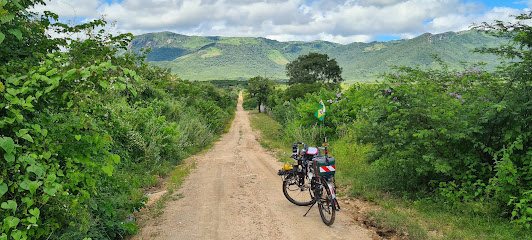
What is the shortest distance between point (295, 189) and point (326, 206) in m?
1.54

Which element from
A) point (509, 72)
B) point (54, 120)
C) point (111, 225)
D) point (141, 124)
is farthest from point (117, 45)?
point (141, 124)

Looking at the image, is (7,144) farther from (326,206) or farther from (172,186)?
(172,186)

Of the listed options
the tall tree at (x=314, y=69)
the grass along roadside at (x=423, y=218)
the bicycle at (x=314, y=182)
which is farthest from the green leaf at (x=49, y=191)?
the tall tree at (x=314, y=69)

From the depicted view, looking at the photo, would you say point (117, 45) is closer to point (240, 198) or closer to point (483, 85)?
point (240, 198)

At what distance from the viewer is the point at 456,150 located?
7148mm

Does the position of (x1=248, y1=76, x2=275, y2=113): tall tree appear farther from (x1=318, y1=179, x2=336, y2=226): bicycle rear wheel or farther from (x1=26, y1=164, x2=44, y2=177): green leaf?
(x1=26, y1=164, x2=44, y2=177): green leaf

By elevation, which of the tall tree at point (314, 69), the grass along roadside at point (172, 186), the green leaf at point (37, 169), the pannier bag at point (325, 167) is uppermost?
the tall tree at point (314, 69)

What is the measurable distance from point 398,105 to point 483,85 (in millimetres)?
1827

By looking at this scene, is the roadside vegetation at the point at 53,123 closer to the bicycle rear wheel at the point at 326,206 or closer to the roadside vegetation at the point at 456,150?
the bicycle rear wheel at the point at 326,206

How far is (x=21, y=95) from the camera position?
339 centimetres

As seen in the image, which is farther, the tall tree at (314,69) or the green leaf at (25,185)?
the tall tree at (314,69)

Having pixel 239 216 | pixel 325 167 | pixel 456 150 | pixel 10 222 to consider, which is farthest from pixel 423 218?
pixel 10 222

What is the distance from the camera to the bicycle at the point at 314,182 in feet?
21.2

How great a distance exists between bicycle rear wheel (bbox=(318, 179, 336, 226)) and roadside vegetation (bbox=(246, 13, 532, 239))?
1016 mm
